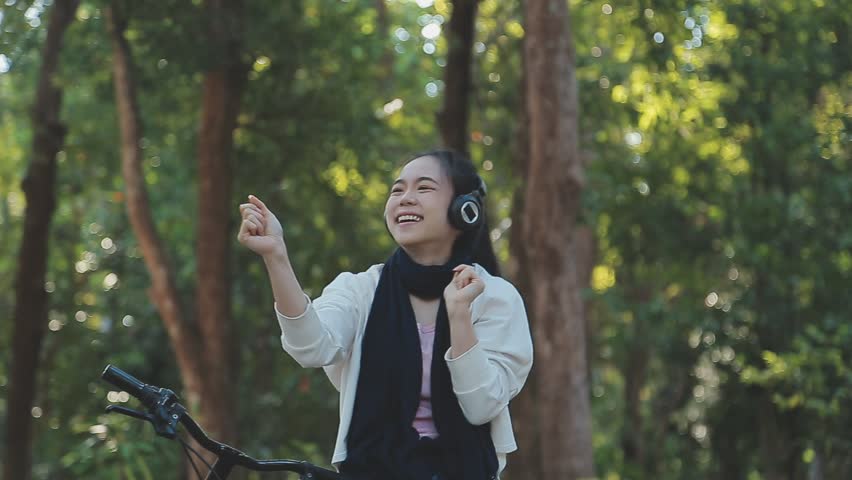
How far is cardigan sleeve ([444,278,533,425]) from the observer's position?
3.66 metres

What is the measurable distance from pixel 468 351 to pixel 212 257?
10488mm

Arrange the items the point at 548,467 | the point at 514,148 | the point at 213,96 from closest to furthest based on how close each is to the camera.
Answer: the point at 548,467, the point at 213,96, the point at 514,148

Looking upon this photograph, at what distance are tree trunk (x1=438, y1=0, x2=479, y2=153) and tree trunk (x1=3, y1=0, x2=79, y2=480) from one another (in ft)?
12.0

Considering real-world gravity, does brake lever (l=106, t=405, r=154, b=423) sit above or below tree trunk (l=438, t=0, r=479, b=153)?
below

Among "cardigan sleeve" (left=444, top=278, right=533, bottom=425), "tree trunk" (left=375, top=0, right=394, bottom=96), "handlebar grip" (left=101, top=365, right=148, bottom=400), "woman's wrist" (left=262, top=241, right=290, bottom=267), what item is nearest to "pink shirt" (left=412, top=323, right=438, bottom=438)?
"cardigan sleeve" (left=444, top=278, right=533, bottom=425)

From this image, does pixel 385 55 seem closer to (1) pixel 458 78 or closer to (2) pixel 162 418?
(1) pixel 458 78

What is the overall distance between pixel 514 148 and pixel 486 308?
12410 millimetres

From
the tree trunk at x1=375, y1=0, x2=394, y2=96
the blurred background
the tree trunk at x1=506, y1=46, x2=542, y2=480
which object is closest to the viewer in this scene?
the blurred background

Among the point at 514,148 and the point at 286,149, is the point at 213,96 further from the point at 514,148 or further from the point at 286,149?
the point at 514,148

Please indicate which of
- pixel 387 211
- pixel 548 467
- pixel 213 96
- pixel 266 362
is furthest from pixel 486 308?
pixel 266 362

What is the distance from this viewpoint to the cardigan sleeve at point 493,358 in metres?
3.66

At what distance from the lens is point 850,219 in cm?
1480

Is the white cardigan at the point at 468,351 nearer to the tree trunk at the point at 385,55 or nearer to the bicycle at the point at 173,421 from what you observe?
the bicycle at the point at 173,421

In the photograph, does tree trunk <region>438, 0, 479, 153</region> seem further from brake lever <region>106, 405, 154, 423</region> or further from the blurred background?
brake lever <region>106, 405, 154, 423</region>
